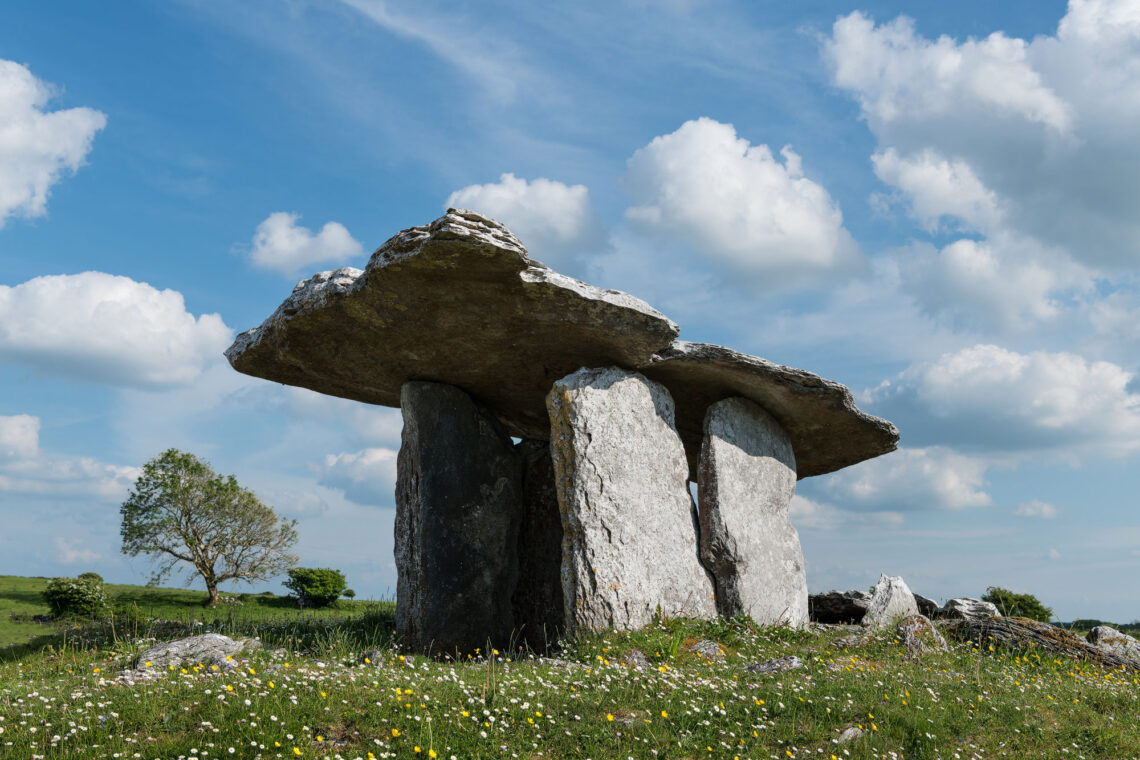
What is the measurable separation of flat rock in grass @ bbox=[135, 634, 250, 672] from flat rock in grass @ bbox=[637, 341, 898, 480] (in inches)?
279

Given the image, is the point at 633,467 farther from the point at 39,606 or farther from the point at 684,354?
the point at 39,606

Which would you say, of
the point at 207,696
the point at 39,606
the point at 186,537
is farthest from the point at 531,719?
the point at 186,537

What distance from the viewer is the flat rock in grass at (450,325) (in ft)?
36.3

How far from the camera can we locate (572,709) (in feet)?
24.6

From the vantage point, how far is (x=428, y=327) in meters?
12.8

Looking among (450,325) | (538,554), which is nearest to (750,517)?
(538,554)

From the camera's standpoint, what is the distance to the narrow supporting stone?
14.7 m

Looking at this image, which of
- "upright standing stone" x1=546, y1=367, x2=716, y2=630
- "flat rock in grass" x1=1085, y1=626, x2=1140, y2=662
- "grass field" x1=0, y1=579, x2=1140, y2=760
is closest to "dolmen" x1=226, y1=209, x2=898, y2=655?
"upright standing stone" x1=546, y1=367, x2=716, y2=630

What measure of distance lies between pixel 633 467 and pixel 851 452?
6430mm

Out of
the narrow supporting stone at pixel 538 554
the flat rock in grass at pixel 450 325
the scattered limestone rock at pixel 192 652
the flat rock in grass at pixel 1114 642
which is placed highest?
the flat rock in grass at pixel 450 325

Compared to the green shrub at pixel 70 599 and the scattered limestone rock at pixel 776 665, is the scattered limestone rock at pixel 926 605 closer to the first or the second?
the scattered limestone rock at pixel 776 665

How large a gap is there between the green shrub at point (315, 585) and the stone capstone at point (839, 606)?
1679 cm

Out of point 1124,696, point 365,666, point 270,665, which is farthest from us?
point 1124,696

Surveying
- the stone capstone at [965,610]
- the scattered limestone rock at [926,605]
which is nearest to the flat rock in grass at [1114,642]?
the stone capstone at [965,610]
